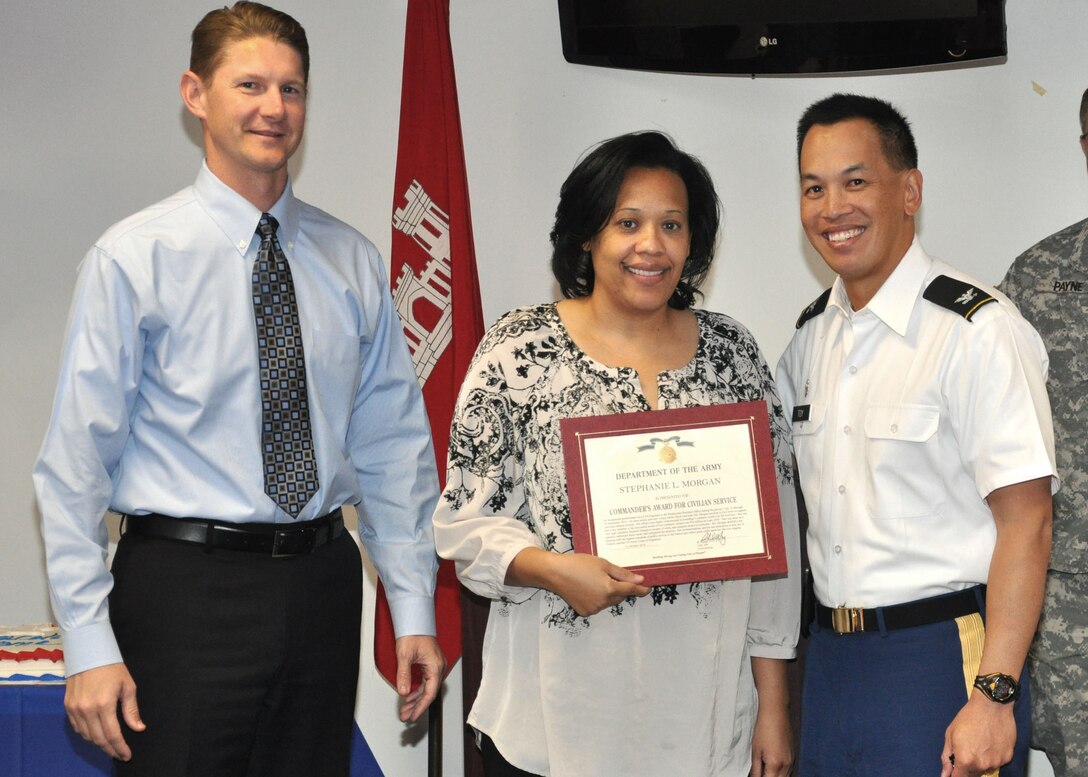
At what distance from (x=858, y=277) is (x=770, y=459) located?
0.46 metres

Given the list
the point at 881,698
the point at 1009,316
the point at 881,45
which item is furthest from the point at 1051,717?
the point at 881,45

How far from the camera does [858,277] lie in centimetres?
226

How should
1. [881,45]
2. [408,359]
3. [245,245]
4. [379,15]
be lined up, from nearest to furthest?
[245,245]
[408,359]
[881,45]
[379,15]

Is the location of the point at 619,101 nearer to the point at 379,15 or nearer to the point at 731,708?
the point at 379,15

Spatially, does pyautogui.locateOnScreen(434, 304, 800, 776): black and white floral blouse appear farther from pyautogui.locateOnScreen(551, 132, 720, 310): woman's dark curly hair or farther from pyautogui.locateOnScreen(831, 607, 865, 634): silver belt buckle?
pyautogui.locateOnScreen(551, 132, 720, 310): woman's dark curly hair

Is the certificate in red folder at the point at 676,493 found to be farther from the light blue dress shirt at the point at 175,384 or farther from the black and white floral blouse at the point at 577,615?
the light blue dress shirt at the point at 175,384

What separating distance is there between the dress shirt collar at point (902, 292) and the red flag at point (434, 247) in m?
1.46

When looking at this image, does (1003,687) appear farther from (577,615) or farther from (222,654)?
(222,654)

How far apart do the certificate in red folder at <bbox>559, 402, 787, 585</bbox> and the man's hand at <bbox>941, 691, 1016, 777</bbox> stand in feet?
1.32

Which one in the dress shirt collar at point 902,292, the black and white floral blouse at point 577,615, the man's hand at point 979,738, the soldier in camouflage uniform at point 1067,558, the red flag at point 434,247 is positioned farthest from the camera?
the red flag at point 434,247

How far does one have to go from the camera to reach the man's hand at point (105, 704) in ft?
6.41

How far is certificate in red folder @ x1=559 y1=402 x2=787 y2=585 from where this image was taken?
1.99 metres

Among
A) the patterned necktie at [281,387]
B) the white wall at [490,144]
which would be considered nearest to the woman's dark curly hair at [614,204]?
the patterned necktie at [281,387]
